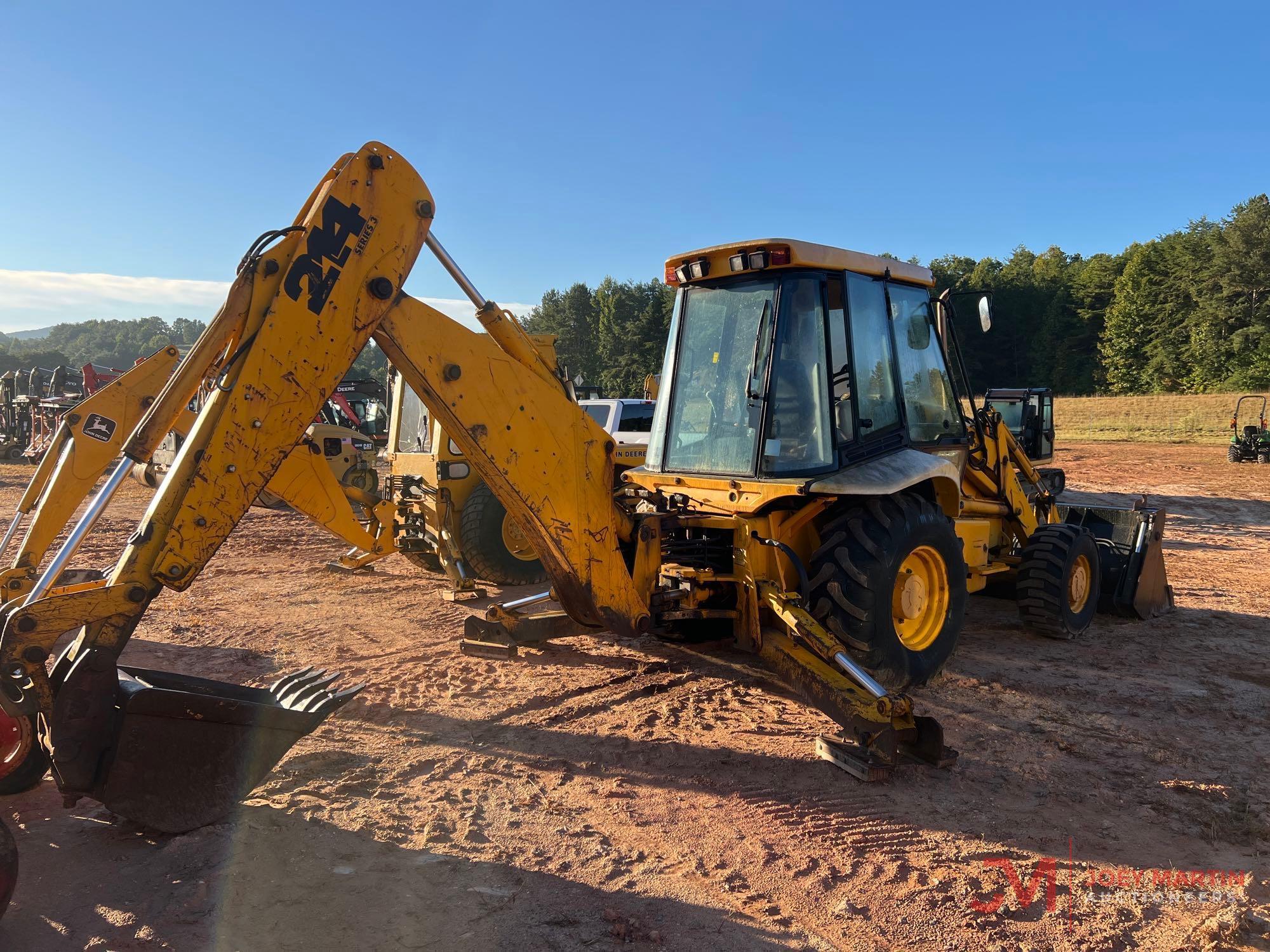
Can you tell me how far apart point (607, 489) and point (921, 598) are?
218cm

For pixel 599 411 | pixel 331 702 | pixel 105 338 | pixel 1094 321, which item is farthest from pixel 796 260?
pixel 105 338

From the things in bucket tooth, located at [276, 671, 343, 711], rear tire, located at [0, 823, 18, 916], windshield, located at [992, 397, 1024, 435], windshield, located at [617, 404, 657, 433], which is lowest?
rear tire, located at [0, 823, 18, 916]

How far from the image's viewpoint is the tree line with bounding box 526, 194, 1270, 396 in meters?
47.1

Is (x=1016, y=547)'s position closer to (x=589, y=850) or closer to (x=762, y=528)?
(x=762, y=528)

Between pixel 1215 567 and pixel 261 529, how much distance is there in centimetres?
1228

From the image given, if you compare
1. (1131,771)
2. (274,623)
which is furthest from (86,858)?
(1131,771)

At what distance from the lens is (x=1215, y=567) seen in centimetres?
959

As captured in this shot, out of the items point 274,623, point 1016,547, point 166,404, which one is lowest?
point 274,623

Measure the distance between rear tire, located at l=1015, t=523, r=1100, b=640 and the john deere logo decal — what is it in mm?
6544

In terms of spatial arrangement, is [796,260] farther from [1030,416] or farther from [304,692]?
[1030,416]

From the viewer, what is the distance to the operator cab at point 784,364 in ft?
15.7

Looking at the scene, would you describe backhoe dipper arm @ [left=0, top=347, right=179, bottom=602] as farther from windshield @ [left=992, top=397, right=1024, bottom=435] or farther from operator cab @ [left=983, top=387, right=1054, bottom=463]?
windshield @ [left=992, top=397, right=1024, bottom=435]

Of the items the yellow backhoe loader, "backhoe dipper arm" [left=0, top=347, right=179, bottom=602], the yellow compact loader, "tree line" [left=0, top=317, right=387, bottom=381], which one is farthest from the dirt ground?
"tree line" [left=0, top=317, right=387, bottom=381]

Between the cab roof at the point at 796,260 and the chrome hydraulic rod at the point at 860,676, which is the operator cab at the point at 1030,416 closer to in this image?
the cab roof at the point at 796,260
